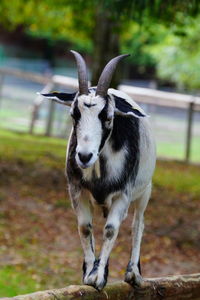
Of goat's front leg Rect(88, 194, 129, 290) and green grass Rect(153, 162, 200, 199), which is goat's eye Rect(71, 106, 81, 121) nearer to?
goat's front leg Rect(88, 194, 129, 290)

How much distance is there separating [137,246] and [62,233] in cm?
546

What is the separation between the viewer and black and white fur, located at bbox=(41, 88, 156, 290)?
395 centimetres

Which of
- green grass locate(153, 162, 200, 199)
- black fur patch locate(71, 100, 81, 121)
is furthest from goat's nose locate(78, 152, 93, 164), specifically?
green grass locate(153, 162, 200, 199)

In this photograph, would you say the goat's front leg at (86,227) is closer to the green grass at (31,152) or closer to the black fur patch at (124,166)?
the black fur patch at (124,166)

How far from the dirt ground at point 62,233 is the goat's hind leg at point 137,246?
341 centimetres

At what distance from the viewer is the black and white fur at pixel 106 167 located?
3.95m

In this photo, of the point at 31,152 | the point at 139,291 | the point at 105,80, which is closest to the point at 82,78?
the point at 105,80

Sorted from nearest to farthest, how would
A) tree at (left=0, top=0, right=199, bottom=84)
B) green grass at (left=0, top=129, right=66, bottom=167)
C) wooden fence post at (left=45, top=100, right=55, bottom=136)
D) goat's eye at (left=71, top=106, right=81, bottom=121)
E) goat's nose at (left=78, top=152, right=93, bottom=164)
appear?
goat's nose at (left=78, top=152, right=93, bottom=164), goat's eye at (left=71, top=106, right=81, bottom=121), tree at (left=0, top=0, right=199, bottom=84), green grass at (left=0, top=129, right=66, bottom=167), wooden fence post at (left=45, top=100, right=55, bottom=136)

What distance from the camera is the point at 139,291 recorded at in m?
4.62

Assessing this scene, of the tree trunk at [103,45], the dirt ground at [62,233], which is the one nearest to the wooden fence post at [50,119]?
the tree trunk at [103,45]

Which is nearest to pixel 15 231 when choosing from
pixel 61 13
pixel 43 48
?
pixel 61 13

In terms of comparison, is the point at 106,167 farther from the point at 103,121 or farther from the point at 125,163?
the point at 103,121

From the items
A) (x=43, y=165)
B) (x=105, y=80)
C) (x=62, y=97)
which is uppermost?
(x=105, y=80)

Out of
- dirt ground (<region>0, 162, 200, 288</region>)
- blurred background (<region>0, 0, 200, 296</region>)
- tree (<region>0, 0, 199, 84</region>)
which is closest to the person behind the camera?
dirt ground (<region>0, 162, 200, 288</region>)
